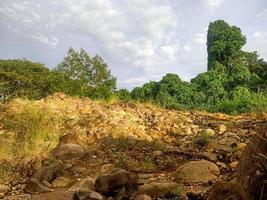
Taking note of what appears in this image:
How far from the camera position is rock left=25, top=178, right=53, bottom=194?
21.0 feet

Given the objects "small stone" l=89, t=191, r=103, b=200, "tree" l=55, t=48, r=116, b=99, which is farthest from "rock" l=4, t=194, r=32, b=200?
"tree" l=55, t=48, r=116, b=99

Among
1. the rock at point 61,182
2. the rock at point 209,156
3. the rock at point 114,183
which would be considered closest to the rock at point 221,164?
the rock at point 209,156

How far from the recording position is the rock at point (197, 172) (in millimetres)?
5598

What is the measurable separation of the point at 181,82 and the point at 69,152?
9413 millimetres

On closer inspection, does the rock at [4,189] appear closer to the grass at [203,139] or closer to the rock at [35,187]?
the rock at [35,187]

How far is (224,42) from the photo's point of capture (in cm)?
1902

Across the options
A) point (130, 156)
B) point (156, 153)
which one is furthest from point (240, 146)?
point (130, 156)

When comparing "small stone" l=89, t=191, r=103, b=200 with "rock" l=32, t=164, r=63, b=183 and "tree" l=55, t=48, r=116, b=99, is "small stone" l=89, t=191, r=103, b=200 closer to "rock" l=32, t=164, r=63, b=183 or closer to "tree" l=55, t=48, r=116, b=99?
"rock" l=32, t=164, r=63, b=183

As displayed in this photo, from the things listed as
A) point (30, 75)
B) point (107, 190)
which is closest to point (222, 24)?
point (30, 75)

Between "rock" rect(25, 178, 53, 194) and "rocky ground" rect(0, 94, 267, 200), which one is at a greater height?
"rocky ground" rect(0, 94, 267, 200)

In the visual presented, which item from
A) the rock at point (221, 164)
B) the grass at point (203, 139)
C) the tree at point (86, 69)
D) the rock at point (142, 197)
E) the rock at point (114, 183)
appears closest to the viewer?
the rock at point (142, 197)

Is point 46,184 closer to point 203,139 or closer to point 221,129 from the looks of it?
point 203,139

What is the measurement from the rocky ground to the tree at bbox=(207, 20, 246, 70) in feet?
29.6

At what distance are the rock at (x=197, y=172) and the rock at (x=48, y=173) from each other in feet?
6.53
